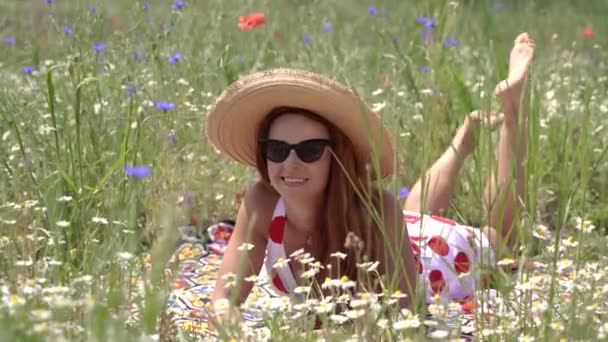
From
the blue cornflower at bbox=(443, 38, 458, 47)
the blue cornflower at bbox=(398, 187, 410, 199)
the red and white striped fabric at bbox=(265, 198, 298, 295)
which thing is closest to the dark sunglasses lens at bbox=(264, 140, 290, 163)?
the red and white striped fabric at bbox=(265, 198, 298, 295)

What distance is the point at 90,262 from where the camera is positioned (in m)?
2.38

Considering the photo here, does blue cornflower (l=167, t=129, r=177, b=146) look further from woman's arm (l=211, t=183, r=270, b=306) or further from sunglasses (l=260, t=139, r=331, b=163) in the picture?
sunglasses (l=260, t=139, r=331, b=163)

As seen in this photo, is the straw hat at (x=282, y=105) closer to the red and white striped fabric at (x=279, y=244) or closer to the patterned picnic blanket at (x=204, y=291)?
the red and white striped fabric at (x=279, y=244)

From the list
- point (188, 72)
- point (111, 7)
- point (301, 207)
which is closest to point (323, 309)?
point (301, 207)

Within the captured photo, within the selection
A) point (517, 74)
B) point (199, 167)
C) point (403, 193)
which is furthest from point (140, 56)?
point (517, 74)

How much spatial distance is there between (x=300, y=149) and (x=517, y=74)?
0.86 meters

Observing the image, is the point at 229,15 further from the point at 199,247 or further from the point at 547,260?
the point at 547,260

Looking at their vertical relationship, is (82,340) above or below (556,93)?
below

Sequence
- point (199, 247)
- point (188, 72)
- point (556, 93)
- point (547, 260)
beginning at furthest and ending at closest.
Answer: point (556, 93)
point (188, 72)
point (199, 247)
point (547, 260)

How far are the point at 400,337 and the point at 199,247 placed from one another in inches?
61.3

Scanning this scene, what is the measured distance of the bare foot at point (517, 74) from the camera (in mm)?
3154

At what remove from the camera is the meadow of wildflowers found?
1979 millimetres

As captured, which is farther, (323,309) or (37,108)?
(37,108)

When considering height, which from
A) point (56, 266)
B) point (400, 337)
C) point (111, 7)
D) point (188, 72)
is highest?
point (111, 7)
